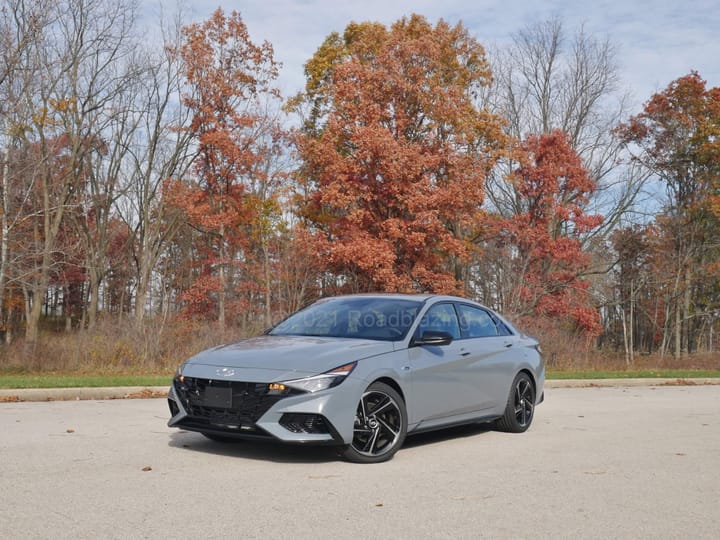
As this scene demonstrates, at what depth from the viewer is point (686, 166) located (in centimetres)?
3494

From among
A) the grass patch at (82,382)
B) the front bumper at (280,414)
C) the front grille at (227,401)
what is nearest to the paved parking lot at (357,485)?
the front bumper at (280,414)

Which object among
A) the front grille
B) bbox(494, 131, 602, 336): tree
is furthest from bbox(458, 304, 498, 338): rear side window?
bbox(494, 131, 602, 336): tree

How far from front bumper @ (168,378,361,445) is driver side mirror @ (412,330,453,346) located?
4.02ft

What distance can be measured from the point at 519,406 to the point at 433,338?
7.89 feet

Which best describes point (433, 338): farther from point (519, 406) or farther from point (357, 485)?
point (519, 406)

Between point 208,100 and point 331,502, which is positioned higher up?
point 208,100

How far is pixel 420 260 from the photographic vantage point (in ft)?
99.0

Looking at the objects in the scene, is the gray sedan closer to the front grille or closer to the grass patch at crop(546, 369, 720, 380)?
the front grille

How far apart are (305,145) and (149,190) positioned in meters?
11.3

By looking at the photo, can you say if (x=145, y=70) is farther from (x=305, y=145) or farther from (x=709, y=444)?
(x=709, y=444)

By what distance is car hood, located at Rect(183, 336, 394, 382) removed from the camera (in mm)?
7230

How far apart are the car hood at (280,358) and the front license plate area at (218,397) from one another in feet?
0.37

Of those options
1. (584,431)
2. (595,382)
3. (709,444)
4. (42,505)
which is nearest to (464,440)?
(584,431)

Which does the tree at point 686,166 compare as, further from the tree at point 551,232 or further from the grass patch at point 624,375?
the grass patch at point 624,375
